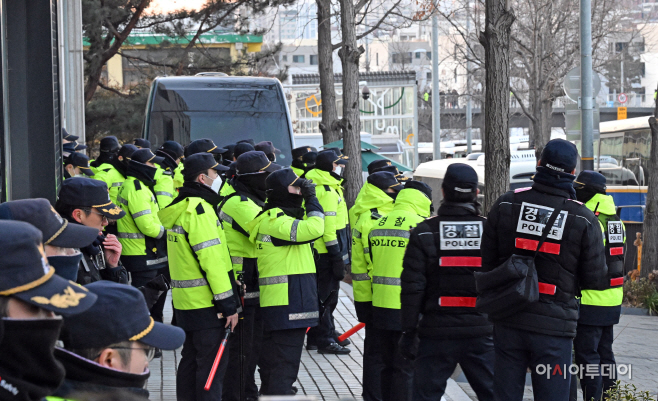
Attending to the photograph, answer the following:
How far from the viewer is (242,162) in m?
6.48

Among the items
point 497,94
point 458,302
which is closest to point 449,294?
point 458,302

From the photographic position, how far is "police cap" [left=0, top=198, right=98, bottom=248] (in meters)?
2.77

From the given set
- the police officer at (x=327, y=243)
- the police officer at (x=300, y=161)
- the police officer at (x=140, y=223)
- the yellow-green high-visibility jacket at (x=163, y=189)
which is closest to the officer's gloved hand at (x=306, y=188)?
the police officer at (x=327, y=243)

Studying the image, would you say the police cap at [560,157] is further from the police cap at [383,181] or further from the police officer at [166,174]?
the police officer at [166,174]

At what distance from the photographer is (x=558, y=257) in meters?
4.82

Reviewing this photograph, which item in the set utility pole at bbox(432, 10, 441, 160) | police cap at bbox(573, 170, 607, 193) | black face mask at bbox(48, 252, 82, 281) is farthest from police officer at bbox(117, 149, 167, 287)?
utility pole at bbox(432, 10, 441, 160)

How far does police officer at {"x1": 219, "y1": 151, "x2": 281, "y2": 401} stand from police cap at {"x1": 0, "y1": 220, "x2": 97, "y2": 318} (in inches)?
174

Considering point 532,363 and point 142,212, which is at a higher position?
point 142,212

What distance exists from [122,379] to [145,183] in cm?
610

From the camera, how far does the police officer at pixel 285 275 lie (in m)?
5.75

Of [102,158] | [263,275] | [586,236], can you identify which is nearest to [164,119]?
[102,158]

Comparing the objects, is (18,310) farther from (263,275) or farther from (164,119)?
(164,119)

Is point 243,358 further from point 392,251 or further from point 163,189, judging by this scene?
point 163,189

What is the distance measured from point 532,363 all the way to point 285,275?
1856mm
